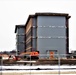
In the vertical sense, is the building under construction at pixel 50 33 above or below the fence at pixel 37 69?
above

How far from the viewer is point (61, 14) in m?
76.4

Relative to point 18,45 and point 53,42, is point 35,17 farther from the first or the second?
point 18,45

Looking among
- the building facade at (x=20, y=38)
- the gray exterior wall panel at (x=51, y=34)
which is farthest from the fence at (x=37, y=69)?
the building facade at (x=20, y=38)

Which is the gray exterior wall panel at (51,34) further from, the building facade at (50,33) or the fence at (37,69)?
the fence at (37,69)

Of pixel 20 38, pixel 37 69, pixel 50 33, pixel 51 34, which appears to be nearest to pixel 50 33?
pixel 50 33

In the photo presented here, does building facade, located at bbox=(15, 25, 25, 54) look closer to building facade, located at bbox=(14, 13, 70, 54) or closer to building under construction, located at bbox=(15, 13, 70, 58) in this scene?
building under construction, located at bbox=(15, 13, 70, 58)

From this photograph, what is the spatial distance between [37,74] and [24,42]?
86.7m

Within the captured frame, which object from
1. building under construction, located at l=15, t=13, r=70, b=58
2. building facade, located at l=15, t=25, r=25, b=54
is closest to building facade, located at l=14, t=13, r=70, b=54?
building under construction, located at l=15, t=13, r=70, b=58

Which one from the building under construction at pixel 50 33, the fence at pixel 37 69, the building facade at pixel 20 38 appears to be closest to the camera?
the fence at pixel 37 69

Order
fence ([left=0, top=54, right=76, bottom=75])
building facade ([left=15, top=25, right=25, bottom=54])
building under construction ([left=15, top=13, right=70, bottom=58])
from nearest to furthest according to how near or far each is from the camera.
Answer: fence ([left=0, top=54, right=76, bottom=75]), building under construction ([left=15, top=13, right=70, bottom=58]), building facade ([left=15, top=25, right=25, bottom=54])

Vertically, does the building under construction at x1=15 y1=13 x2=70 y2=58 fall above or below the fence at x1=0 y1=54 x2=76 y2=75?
above

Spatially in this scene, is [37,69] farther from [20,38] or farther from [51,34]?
[20,38]

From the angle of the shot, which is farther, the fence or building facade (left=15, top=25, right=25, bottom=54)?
building facade (left=15, top=25, right=25, bottom=54)

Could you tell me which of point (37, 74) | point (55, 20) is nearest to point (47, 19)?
point (55, 20)
